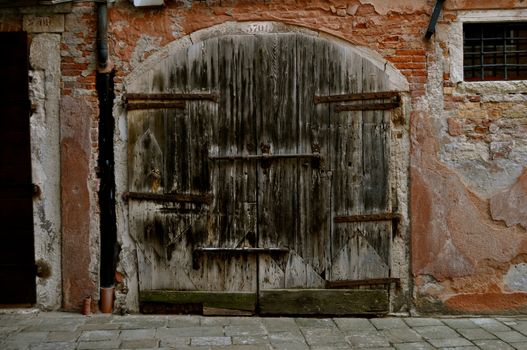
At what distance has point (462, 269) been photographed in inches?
213

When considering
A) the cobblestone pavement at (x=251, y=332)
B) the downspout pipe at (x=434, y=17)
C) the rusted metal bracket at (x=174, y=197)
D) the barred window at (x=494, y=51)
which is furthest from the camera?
the barred window at (x=494, y=51)

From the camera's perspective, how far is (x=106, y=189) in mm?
5453

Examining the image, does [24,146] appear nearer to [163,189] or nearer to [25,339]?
[163,189]

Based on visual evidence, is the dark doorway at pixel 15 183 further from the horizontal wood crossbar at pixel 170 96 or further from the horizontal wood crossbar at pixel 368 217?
the horizontal wood crossbar at pixel 368 217

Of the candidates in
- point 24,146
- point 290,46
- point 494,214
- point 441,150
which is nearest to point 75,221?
point 24,146

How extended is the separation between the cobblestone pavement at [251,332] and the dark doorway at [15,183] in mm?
330

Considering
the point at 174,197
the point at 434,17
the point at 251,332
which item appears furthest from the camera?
the point at 174,197

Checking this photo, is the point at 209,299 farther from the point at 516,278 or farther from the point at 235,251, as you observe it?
the point at 516,278

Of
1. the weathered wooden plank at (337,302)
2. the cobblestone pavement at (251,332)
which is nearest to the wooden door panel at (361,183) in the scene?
the weathered wooden plank at (337,302)

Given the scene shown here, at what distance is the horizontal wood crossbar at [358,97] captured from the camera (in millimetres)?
5359

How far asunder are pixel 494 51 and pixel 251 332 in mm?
3500

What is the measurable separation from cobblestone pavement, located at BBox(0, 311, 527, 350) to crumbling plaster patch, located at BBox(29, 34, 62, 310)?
0.27 meters

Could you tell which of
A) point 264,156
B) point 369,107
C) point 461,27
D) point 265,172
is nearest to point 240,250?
point 265,172

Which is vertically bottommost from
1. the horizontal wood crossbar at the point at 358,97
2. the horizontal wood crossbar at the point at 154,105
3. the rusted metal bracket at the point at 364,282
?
the rusted metal bracket at the point at 364,282
